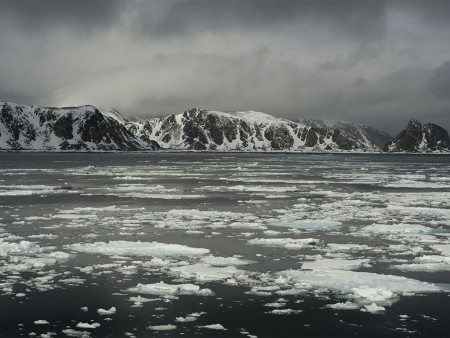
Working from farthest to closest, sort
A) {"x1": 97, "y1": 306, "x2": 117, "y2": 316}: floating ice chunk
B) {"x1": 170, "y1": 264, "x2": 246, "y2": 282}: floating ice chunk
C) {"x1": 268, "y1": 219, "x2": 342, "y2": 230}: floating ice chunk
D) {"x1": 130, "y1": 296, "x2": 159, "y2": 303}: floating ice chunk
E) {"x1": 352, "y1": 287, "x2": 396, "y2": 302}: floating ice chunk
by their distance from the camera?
1. {"x1": 268, "y1": 219, "x2": 342, "y2": 230}: floating ice chunk
2. {"x1": 170, "y1": 264, "x2": 246, "y2": 282}: floating ice chunk
3. {"x1": 352, "y1": 287, "x2": 396, "y2": 302}: floating ice chunk
4. {"x1": 130, "y1": 296, "x2": 159, "y2": 303}: floating ice chunk
5. {"x1": 97, "y1": 306, "x2": 117, "y2": 316}: floating ice chunk

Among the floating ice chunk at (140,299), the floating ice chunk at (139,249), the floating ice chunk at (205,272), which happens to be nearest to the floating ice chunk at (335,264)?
the floating ice chunk at (205,272)

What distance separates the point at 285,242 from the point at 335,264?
158 inches

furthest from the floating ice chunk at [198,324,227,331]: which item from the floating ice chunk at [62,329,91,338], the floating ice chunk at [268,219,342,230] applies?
the floating ice chunk at [268,219,342,230]

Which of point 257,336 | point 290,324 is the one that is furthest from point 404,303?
point 257,336

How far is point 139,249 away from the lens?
18438mm

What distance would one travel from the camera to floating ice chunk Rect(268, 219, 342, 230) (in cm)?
2427

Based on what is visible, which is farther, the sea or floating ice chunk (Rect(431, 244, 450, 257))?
floating ice chunk (Rect(431, 244, 450, 257))

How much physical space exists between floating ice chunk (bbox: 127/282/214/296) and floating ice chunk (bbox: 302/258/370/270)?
12.6 feet

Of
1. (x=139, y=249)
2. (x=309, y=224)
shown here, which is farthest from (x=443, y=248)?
(x=139, y=249)

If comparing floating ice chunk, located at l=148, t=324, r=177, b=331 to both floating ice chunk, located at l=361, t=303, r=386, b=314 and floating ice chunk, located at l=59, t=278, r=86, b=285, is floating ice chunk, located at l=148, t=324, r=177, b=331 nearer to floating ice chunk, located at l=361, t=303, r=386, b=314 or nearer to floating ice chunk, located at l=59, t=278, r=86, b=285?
floating ice chunk, located at l=59, t=278, r=86, b=285

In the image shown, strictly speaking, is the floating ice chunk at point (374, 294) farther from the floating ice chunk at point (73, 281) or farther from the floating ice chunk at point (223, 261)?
the floating ice chunk at point (73, 281)

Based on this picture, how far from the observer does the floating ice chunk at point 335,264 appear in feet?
52.2

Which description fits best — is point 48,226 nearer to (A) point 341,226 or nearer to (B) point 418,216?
(A) point 341,226

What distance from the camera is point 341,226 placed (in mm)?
24172
